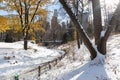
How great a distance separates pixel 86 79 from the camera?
1065cm

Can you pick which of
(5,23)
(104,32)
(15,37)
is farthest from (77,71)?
(15,37)

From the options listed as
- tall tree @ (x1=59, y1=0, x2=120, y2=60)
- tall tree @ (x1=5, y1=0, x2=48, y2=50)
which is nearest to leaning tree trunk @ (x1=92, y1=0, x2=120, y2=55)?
tall tree @ (x1=59, y1=0, x2=120, y2=60)

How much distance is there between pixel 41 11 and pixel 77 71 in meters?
19.7

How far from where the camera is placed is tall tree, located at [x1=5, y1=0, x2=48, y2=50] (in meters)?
29.1

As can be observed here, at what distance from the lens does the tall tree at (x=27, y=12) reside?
1145 inches

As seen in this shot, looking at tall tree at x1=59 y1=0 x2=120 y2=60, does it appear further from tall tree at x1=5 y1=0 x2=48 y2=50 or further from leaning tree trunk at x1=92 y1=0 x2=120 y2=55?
tall tree at x1=5 y1=0 x2=48 y2=50

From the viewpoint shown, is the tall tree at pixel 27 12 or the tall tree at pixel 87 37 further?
the tall tree at pixel 27 12

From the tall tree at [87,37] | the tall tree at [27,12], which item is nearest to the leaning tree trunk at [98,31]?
the tall tree at [87,37]

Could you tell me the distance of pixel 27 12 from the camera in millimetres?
29938

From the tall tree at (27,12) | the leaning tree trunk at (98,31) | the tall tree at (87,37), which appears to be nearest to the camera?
the tall tree at (87,37)

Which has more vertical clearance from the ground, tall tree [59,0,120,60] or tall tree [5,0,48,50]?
tall tree [5,0,48,50]

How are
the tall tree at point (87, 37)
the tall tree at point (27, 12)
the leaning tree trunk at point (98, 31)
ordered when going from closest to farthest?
the tall tree at point (87, 37)
the leaning tree trunk at point (98, 31)
the tall tree at point (27, 12)

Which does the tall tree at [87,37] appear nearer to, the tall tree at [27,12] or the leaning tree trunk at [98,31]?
the leaning tree trunk at [98,31]

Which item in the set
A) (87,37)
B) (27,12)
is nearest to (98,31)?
(87,37)
